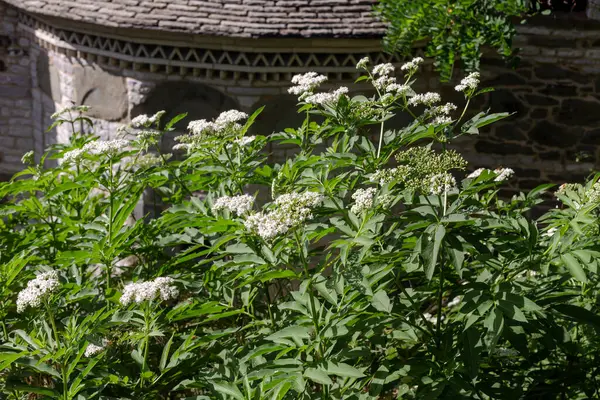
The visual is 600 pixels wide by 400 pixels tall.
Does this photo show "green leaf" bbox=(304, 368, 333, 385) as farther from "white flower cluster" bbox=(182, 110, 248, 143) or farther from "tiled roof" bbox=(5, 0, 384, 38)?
"tiled roof" bbox=(5, 0, 384, 38)

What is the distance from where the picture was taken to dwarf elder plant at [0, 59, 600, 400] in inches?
115

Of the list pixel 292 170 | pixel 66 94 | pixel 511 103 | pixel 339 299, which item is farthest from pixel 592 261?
pixel 66 94

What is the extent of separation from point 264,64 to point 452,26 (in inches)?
75.3

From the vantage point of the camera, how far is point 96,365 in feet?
10.5

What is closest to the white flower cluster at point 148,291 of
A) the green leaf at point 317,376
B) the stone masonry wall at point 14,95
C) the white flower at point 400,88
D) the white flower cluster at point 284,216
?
the white flower cluster at point 284,216

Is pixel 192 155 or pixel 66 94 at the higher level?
pixel 192 155

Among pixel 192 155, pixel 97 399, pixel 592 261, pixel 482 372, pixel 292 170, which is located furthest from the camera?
pixel 192 155

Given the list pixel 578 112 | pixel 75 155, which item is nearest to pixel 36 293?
pixel 75 155

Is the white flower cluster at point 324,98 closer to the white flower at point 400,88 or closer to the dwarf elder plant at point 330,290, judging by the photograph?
the dwarf elder plant at point 330,290

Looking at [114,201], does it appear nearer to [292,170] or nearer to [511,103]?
[292,170]

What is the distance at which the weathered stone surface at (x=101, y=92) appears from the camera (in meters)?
9.00

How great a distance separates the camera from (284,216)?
9.38 feet

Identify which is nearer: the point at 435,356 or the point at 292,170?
the point at 435,356

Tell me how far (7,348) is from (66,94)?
6800 mm
